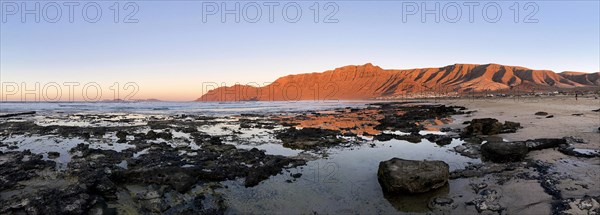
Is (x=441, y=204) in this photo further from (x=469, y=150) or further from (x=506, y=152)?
(x=469, y=150)

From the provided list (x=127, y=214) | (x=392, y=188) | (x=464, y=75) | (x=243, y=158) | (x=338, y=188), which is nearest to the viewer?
(x=127, y=214)

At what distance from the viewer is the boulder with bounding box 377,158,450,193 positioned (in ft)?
24.0

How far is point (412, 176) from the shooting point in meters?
7.34

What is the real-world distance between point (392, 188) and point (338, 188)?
1386mm

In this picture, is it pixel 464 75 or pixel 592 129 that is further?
pixel 464 75

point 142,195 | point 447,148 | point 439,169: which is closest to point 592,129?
point 447,148

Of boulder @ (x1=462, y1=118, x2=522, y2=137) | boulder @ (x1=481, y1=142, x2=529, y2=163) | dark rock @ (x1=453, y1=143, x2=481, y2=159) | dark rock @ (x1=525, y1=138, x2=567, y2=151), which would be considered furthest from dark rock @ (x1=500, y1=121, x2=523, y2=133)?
boulder @ (x1=481, y1=142, x2=529, y2=163)

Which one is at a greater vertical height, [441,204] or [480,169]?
[480,169]

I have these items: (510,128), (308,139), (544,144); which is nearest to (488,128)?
(510,128)

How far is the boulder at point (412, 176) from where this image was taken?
733 centimetres

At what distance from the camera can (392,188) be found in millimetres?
7430

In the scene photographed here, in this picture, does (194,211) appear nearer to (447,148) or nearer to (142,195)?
(142,195)

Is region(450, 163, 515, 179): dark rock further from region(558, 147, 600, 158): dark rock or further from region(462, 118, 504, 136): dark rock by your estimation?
region(462, 118, 504, 136): dark rock

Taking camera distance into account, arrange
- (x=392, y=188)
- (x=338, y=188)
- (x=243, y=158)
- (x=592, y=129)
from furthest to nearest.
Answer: (x=592, y=129) < (x=243, y=158) < (x=338, y=188) < (x=392, y=188)
